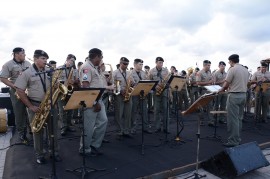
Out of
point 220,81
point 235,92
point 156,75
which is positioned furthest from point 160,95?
point 220,81

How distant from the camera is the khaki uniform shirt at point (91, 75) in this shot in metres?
5.93

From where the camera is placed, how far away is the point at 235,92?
7277mm

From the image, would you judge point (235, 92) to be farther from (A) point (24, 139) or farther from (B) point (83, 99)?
(A) point (24, 139)

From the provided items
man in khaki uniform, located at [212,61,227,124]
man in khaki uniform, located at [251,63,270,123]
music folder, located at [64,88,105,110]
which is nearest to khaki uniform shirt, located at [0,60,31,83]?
music folder, located at [64,88,105,110]

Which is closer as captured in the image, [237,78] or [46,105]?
[46,105]

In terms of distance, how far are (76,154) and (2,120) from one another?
11.9 feet

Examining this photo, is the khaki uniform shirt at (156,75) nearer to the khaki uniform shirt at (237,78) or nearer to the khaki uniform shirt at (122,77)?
the khaki uniform shirt at (122,77)

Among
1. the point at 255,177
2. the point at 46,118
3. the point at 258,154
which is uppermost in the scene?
the point at 46,118

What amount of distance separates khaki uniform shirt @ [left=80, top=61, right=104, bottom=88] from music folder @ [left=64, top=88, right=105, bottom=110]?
0.74m

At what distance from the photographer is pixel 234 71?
7191 mm

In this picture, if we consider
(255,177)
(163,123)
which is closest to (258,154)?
(255,177)

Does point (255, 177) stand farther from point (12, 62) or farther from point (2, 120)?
point (2, 120)

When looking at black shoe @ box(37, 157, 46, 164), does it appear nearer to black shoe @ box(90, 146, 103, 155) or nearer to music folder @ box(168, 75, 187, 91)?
black shoe @ box(90, 146, 103, 155)

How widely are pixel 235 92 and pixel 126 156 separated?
342 cm
